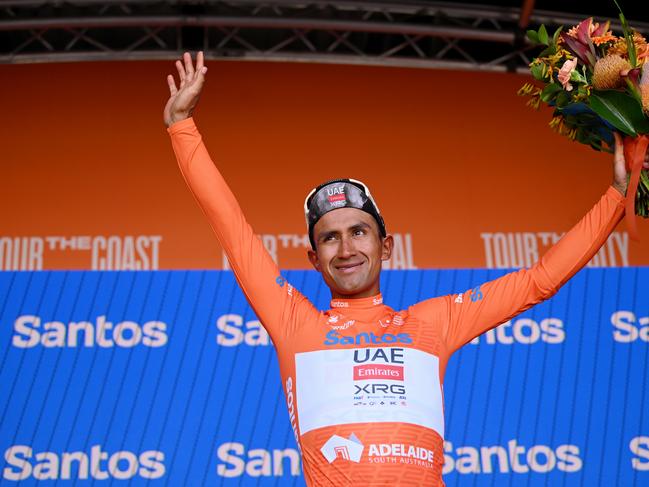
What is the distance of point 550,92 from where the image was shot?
2.44 meters

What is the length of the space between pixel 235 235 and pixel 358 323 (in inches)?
14.2

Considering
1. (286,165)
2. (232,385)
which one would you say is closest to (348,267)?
(232,385)

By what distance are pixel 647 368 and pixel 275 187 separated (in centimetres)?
296

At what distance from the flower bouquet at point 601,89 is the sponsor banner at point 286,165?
142 inches

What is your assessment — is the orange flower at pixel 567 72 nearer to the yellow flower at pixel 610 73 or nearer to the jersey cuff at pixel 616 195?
the yellow flower at pixel 610 73

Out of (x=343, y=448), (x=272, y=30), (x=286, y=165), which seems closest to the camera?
(x=343, y=448)

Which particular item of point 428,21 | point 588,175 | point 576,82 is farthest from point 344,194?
point 428,21

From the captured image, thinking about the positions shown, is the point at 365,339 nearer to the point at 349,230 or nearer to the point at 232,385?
the point at 349,230

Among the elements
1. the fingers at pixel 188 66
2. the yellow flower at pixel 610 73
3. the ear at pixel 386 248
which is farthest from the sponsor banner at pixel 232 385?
the yellow flower at pixel 610 73

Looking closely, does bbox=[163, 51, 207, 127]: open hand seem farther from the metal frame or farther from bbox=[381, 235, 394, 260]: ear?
the metal frame

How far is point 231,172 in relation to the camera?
253 inches

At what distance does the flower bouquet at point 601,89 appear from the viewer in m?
2.29

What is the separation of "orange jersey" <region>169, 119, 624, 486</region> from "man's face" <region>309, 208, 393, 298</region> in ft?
0.16

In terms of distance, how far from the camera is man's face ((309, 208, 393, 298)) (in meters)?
2.39
